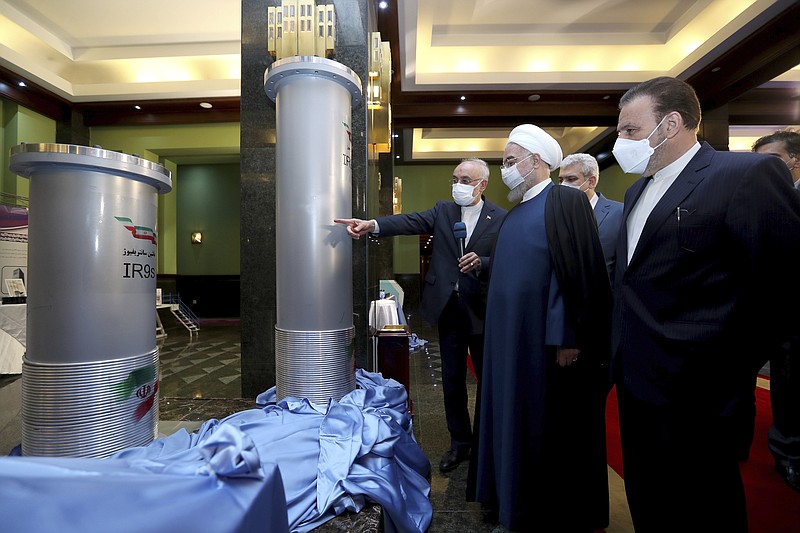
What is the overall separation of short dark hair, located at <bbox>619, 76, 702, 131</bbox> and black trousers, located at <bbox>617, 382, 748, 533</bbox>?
0.92m

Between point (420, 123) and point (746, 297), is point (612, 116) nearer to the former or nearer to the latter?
point (420, 123)

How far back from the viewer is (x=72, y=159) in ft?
4.45

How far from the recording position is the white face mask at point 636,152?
4.64ft

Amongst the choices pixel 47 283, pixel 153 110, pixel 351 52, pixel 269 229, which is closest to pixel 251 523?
pixel 47 283

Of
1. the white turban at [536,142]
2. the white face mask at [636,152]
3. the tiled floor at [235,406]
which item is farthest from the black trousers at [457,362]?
the white face mask at [636,152]

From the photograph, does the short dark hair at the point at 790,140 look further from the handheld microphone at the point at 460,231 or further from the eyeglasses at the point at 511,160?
the handheld microphone at the point at 460,231

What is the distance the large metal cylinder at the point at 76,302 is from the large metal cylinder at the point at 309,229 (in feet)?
2.44

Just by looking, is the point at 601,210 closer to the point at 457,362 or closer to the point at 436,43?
the point at 457,362

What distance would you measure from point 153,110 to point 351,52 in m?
7.15

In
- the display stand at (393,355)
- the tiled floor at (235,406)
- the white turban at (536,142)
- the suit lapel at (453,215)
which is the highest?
the white turban at (536,142)

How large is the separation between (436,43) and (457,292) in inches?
211

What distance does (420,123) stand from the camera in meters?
8.00

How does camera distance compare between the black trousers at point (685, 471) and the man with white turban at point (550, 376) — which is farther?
the man with white turban at point (550, 376)

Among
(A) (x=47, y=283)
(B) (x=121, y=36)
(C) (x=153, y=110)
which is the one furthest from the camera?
(C) (x=153, y=110)
